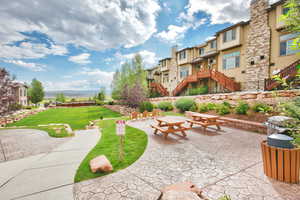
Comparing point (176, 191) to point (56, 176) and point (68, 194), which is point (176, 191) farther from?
point (56, 176)

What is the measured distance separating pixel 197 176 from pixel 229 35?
1865 cm

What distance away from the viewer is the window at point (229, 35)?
617 inches

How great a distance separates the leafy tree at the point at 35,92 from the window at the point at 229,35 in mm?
39908

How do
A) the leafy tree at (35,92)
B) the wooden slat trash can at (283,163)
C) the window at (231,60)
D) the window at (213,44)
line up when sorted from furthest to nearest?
1. the leafy tree at (35,92)
2. the window at (213,44)
3. the window at (231,60)
4. the wooden slat trash can at (283,163)

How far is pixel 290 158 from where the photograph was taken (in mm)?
2666

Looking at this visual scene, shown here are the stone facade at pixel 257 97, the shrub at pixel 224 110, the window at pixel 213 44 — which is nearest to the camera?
the stone facade at pixel 257 97

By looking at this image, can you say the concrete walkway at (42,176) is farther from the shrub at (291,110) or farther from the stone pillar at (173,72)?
the stone pillar at (173,72)

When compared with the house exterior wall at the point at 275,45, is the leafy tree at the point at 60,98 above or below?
below

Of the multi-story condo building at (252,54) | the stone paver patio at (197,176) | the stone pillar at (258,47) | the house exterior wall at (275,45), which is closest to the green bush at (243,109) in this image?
the multi-story condo building at (252,54)

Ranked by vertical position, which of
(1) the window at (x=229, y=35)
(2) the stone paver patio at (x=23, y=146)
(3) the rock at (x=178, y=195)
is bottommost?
(2) the stone paver patio at (x=23, y=146)

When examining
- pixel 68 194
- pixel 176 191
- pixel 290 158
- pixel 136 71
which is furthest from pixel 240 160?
pixel 136 71

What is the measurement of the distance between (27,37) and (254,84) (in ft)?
77.5

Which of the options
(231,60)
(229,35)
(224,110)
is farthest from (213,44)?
(224,110)

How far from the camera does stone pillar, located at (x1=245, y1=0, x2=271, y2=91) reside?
13.1 metres
